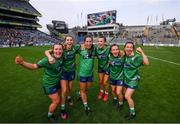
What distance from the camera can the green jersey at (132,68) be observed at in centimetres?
534

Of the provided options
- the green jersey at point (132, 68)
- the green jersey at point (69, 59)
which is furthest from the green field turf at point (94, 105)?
the green jersey at point (69, 59)

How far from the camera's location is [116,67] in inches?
229

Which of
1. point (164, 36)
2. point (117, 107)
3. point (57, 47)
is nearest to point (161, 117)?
point (117, 107)

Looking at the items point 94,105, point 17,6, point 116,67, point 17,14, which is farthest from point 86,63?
point 17,14

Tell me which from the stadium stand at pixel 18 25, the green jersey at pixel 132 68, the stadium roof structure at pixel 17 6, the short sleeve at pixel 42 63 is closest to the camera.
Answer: the short sleeve at pixel 42 63

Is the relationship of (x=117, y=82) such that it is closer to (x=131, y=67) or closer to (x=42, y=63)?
(x=131, y=67)

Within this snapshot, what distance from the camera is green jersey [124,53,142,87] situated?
5.34 meters

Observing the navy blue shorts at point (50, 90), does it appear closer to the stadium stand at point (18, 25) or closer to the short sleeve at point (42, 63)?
the short sleeve at point (42, 63)

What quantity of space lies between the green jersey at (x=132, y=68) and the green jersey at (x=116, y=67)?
0.31 metres

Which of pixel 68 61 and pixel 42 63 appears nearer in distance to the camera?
pixel 42 63

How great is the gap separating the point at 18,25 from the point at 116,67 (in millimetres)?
66653

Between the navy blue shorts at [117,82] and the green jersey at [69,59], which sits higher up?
the green jersey at [69,59]

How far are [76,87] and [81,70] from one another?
3141 mm

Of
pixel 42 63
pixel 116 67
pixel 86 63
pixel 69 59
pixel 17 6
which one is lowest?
pixel 116 67
